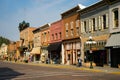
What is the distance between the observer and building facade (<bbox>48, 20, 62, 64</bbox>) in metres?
57.9

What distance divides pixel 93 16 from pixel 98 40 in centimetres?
396

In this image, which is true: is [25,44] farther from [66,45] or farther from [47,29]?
[66,45]

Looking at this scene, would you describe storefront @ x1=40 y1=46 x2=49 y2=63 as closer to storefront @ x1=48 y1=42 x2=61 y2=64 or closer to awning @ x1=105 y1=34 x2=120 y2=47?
storefront @ x1=48 y1=42 x2=61 y2=64

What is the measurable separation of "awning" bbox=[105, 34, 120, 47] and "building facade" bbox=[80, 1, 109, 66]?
4.90 feet

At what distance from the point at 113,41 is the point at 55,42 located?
75.8 feet

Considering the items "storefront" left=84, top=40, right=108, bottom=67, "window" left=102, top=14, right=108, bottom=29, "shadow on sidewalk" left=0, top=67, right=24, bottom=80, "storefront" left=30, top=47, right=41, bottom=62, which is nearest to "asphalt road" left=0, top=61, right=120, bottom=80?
"shadow on sidewalk" left=0, top=67, right=24, bottom=80

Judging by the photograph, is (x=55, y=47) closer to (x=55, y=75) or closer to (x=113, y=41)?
(x=113, y=41)

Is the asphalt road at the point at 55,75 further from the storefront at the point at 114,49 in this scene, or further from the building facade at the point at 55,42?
the building facade at the point at 55,42

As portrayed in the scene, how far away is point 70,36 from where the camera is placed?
53000 mm

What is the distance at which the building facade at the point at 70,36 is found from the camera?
5050 centimetres

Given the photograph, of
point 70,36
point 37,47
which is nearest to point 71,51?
point 70,36

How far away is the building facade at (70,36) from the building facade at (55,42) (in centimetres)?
200

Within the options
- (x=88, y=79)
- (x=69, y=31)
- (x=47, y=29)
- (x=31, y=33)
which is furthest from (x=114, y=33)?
(x=31, y=33)

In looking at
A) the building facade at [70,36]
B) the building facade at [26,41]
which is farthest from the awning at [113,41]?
the building facade at [26,41]
